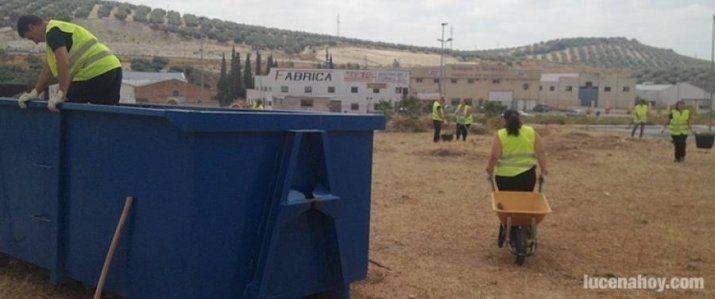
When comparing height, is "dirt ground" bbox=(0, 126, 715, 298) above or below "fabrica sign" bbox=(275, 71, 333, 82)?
below

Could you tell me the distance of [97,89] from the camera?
5.32m

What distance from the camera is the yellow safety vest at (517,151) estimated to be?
698 centimetres

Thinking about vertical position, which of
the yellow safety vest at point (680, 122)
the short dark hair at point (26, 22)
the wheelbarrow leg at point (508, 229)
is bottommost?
the wheelbarrow leg at point (508, 229)

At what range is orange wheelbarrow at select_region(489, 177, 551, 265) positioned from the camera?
6383 mm

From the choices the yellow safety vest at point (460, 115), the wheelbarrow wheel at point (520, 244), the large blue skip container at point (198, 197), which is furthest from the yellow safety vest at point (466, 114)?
the large blue skip container at point (198, 197)

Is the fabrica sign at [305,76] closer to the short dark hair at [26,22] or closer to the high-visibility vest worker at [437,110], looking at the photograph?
the high-visibility vest worker at [437,110]

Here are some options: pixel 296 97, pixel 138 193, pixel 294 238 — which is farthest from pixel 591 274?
pixel 296 97

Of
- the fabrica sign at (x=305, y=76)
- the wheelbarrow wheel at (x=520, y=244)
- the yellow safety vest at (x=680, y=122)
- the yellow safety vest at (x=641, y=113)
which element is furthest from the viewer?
the fabrica sign at (x=305, y=76)

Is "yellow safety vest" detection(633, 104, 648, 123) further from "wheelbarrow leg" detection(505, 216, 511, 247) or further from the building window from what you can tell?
the building window

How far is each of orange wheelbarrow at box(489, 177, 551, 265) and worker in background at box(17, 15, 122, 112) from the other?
358cm

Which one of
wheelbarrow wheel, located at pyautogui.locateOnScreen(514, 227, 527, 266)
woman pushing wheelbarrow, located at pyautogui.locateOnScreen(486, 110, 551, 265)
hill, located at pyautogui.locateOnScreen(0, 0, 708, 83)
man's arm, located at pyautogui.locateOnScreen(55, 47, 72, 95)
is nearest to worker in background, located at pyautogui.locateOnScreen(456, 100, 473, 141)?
woman pushing wheelbarrow, located at pyautogui.locateOnScreen(486, 110, 551, 265)

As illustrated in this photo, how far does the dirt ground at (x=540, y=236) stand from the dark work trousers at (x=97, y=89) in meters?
1.41

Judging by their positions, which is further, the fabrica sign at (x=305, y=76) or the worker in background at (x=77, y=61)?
the fabrica sign at (x=305, y=76)

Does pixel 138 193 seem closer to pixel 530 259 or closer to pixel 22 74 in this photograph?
pixel 530 259
